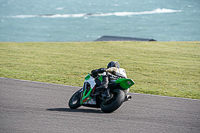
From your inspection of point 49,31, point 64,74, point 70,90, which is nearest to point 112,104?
point 70,90

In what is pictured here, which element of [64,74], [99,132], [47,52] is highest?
[47,52]

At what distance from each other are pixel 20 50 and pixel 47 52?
2583mm

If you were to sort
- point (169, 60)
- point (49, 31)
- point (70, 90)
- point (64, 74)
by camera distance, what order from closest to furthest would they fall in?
point (70, 90), point (64, 74), point (169, 60), point (49, 31)

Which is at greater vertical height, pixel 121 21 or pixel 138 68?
pixel 121 21

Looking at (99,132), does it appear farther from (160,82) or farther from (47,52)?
(47,52)

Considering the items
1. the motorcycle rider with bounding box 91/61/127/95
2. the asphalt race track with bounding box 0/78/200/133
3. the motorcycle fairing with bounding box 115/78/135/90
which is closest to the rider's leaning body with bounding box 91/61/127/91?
the motorcycle rider with bounding box 91/61/127/95

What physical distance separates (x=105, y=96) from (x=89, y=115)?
0.73 metres

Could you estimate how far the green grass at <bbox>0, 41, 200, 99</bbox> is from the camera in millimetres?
14888

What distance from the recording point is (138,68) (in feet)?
63.8

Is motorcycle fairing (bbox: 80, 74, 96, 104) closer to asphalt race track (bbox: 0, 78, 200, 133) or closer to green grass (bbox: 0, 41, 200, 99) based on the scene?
asphalt race track (bbox: 0, 78, 200, 133)

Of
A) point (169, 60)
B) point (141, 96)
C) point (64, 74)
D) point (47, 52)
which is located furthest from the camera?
point (47, 52)

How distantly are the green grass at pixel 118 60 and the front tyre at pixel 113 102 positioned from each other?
4.78 metres

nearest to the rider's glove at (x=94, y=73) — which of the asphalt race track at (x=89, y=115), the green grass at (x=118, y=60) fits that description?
the asphalt race track at (x=89, y=115)

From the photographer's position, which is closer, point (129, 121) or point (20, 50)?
point (129, 121)
